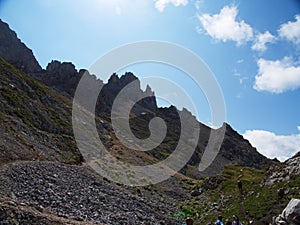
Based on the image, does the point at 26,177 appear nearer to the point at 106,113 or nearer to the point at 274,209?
the point at 274,209

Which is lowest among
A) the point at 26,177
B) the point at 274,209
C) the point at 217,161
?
the point at 26,177

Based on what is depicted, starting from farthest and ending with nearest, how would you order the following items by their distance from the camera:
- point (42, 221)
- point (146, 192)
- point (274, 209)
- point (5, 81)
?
1. point (5, 81)
2. point (146, 192)
3. point (274, 209)
4. point (42, 221)

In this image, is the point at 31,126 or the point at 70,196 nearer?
the point at 70,196

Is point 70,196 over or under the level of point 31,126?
under

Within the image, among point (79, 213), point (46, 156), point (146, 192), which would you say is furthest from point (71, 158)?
point (79, 213)

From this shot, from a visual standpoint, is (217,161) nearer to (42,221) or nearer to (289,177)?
(289,177)

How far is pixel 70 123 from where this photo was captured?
95.7 metres

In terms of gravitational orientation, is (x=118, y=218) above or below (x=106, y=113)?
below

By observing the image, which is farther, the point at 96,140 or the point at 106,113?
the point at 106,113

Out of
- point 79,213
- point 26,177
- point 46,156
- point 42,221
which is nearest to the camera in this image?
point 42,221

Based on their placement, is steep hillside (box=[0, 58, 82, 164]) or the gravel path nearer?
the gravel path

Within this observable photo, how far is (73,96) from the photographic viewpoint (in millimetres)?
195750

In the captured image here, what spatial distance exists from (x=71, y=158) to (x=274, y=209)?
4372 centimetres

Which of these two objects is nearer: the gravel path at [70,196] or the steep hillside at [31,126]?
the gravel path at [70,196]
